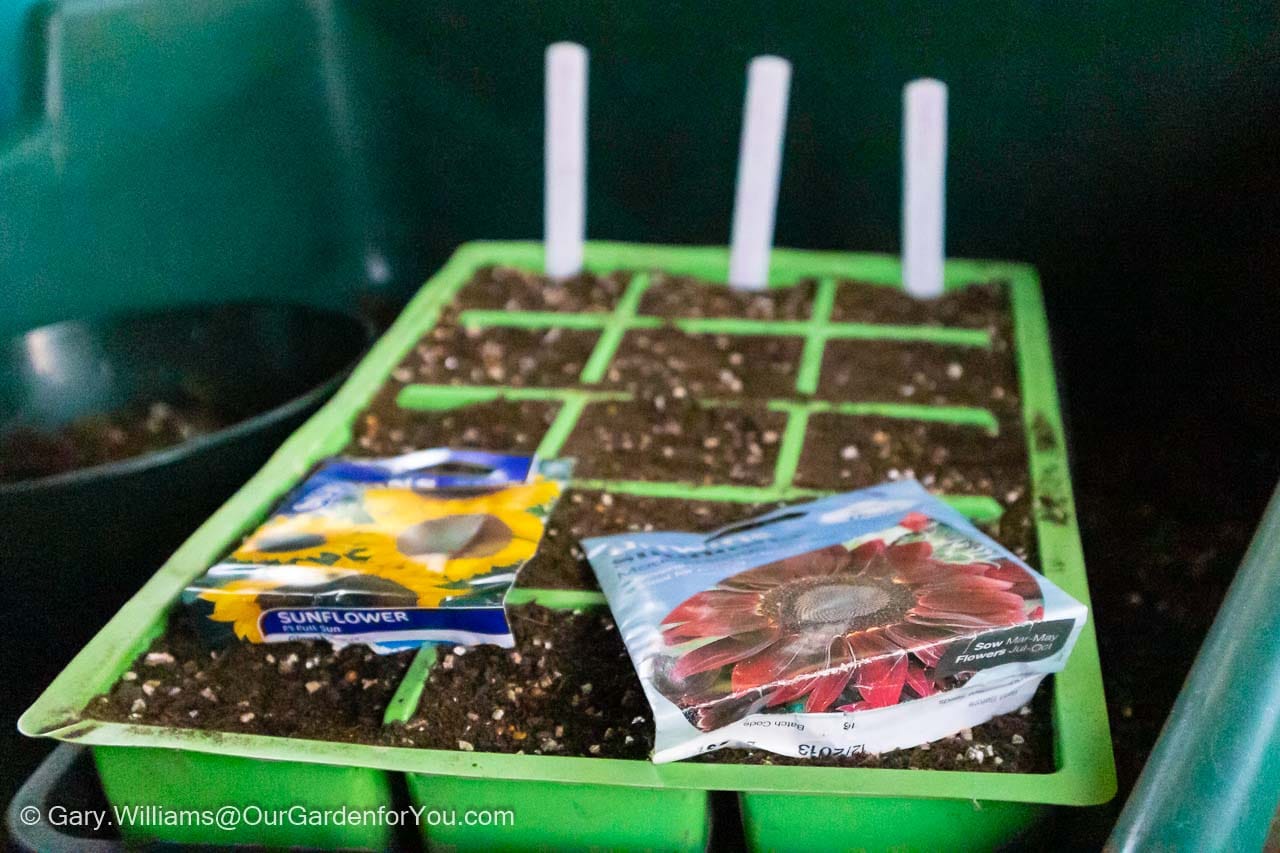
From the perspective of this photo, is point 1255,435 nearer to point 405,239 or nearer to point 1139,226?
point 1139,226

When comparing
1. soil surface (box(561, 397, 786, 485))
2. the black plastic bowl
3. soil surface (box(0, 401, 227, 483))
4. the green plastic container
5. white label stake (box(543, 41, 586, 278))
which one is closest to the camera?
the green plastic container

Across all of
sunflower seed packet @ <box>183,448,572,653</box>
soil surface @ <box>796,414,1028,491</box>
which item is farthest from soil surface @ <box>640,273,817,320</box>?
sunflower seed packet @ <box>183,448,572,653</box>

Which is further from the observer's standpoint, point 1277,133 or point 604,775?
point 1277,133

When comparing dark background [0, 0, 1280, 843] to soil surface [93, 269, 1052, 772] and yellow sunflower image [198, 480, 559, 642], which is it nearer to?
soil surface [93, 269, 1052, 772]

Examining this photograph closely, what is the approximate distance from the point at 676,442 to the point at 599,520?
15 cm

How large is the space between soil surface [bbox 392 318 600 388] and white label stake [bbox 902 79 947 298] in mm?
343

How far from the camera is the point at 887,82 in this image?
123 cm

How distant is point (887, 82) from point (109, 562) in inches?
34.8

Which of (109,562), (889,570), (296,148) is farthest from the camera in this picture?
(296,148)

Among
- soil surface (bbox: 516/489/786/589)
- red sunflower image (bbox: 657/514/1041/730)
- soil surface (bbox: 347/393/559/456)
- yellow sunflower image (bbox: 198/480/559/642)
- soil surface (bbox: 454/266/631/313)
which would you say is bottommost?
soil surface (bbox: 516/489/786/589)

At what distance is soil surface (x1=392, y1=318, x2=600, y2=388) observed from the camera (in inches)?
44.2

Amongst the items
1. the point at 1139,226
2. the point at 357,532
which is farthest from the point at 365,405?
the point at 1139,226

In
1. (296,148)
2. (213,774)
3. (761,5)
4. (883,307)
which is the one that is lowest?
(213,774)

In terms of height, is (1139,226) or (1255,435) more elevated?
(1139,226)
